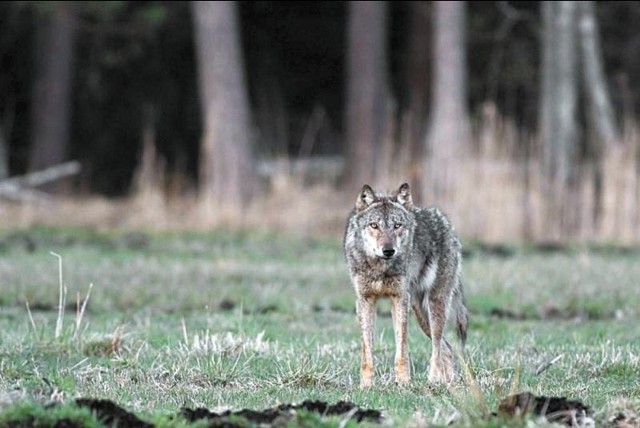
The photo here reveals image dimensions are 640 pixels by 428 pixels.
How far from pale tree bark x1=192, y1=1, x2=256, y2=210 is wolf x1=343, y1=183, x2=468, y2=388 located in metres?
13.8

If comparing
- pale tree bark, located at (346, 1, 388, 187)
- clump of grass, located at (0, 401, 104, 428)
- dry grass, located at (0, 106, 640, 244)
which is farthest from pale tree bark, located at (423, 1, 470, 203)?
clump of grass, located at (0, 401, 104, 428)

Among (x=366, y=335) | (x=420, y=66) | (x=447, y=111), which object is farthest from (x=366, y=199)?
(x=420, y=66)

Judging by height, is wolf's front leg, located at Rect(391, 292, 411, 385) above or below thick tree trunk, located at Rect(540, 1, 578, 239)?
below

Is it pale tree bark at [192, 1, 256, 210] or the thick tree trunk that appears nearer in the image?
the thick tree trunk

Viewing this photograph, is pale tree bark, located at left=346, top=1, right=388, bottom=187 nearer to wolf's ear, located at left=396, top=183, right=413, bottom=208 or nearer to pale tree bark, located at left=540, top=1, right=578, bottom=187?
pale tree bark, located at left=540, top=1, right=578, bottom=187

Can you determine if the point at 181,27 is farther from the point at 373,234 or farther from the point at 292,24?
the point at 373,234

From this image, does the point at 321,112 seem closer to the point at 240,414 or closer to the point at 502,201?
the point at 502,201

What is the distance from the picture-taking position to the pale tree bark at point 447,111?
21359mm

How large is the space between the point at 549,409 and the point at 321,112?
95.5ft

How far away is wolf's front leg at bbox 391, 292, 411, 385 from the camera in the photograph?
9.16 meters

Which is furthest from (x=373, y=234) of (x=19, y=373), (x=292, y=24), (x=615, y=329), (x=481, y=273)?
(x=292, y=24)

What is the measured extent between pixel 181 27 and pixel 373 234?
2503 cm

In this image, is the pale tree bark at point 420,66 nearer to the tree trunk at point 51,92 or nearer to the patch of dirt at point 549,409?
the tree trunk at point 51,92

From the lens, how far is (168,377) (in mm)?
9094
